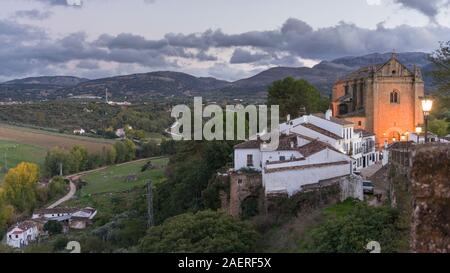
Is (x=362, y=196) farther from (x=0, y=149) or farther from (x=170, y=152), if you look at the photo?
(x=0, y=149)

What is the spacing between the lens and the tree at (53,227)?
140ft

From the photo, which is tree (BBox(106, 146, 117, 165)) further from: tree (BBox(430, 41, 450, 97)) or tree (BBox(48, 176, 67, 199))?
tree (BBox(430, 41, 450, 97))

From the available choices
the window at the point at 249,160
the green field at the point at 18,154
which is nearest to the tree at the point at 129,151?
the green field at the point at 18,154

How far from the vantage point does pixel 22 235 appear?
131ft

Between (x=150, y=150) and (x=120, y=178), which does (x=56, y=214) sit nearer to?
(x=120, y=178)

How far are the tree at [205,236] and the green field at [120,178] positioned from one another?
32.6 m

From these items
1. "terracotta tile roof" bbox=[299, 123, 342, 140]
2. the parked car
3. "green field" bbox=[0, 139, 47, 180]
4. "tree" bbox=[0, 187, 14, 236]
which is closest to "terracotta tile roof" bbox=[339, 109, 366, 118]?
"terracotta tile roof" bbox=[299, 123, 342, 140]

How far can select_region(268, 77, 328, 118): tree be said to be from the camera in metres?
37.9

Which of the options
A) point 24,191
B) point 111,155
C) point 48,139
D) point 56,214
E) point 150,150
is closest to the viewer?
point 56,214

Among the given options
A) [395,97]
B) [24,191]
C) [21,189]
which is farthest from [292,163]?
[21,189]

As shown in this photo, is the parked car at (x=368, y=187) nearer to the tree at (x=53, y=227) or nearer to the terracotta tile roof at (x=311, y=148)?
the terracotta tile roof at (x=311, y=148)

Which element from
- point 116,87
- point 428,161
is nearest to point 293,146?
point 428,161

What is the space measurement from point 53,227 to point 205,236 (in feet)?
98.5

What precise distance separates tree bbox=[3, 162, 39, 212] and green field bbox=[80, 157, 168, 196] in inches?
207
